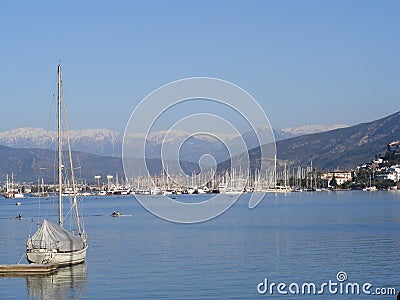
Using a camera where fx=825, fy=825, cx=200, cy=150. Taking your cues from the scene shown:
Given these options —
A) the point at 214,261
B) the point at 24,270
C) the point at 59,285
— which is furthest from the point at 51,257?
the point at 214,261

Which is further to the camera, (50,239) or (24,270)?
(50,239)

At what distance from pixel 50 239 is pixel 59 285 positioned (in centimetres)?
390

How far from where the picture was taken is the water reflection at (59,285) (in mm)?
30234

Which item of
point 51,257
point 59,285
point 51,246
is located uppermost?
point 51,246

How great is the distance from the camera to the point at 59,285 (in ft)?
105

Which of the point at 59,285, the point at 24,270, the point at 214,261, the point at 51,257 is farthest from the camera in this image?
the point at 214,261

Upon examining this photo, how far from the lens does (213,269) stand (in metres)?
35.3

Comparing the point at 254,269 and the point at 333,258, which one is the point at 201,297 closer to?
the point at 254,269

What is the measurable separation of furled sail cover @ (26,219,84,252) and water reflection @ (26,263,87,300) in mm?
1093

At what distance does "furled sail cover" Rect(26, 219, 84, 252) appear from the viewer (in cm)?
3541

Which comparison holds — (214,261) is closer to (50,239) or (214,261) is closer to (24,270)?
(50,239)

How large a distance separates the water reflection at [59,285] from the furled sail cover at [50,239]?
43.0 inches

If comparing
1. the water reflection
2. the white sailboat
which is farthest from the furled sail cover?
the water reflection

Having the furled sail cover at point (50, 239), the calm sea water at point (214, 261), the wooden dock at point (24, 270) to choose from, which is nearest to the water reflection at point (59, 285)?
the calm sea water at point (214, 261)
